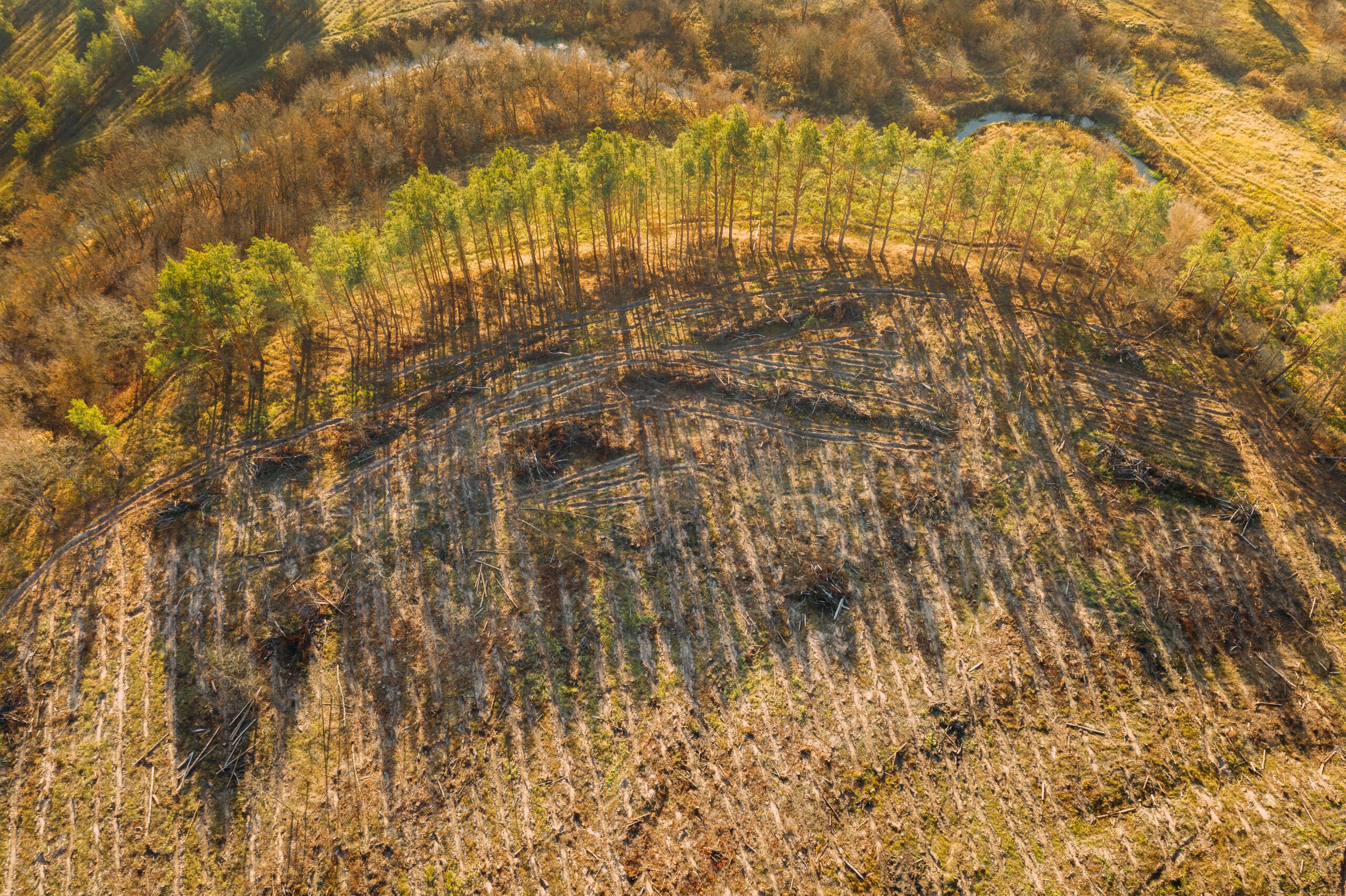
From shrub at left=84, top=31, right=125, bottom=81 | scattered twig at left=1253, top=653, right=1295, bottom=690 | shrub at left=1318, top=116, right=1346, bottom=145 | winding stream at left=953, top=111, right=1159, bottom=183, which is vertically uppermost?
shrub at left=84, top=31, right=125, bottom=81

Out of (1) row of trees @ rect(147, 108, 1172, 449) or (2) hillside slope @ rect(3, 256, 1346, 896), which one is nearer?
(2) hillside slope @ rect(3, 256, 1346, 896)

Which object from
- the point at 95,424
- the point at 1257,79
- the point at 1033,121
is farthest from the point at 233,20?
the point at 1257,79

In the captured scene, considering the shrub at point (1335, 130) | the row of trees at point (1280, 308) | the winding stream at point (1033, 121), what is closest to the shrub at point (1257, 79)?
the shrub at point (1335, 130)

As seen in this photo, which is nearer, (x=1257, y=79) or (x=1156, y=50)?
(x=1257, y=79)

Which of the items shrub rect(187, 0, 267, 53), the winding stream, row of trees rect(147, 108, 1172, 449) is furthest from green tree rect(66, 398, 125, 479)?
the winding stream

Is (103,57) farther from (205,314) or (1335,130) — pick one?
(1335,130)

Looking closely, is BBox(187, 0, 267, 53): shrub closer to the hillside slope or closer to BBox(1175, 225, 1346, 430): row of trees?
the hillside slope

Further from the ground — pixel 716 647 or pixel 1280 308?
pixel 1280 308
